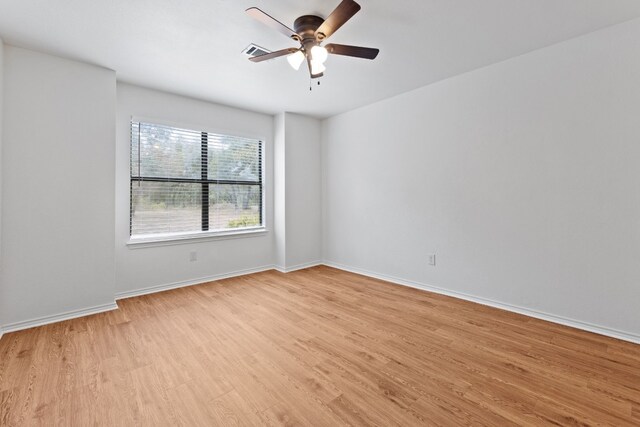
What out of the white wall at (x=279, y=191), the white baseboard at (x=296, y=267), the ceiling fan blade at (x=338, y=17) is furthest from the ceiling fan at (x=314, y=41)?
the white baseboard at (x=296, y=267)

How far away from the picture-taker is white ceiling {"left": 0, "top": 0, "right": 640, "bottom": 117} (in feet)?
6.75

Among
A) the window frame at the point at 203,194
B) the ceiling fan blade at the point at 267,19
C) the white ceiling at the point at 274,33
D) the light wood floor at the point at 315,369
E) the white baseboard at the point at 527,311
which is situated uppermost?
the white ceiling at the point at 274,33

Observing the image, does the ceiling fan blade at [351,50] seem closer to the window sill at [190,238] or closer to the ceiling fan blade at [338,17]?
the ceiling fan blade at [338,17]

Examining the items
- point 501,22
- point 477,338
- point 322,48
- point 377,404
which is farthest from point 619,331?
point 322,48

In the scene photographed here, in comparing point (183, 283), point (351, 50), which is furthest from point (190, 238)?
point (351, 50)

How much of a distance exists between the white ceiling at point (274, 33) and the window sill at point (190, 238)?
1.91 m

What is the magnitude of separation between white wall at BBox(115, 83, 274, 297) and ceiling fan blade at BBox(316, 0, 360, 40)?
2.43 metres

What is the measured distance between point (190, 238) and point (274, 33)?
2.75m

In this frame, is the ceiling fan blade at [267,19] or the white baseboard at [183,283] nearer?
the ceiling fan blade at [267,19]

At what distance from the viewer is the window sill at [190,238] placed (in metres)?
3.44

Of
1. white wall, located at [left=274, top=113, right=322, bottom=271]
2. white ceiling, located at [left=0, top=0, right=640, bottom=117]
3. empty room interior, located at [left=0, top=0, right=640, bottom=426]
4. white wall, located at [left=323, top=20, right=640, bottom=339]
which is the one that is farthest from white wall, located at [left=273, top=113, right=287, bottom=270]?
white wall, located at [left=323, top=20, right=640, bottom=339]

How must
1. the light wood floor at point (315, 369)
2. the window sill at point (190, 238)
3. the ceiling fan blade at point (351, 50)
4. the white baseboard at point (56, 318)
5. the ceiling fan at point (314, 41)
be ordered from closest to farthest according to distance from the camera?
1. the light wood floor at point (315, 369)
2. the ceiling fan at point (314, 41)
3. the ceiling fan blade at point (351, 50)
4. the white baseboard at point (56, 318)
5. the window sill at point (190, 238)

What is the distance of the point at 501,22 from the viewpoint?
225cm

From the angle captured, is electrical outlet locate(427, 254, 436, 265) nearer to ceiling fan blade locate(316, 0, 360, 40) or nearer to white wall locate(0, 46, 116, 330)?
ceiling fan blade locate(316, 0, 360, 40)
